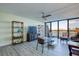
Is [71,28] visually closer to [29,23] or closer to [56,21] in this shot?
[56,21]

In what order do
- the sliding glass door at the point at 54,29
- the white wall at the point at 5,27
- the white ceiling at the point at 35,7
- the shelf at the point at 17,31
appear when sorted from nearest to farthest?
the white ceiling at the point at 35,7, the white wall at the point at 5,27, the shelf at the point at 17,31, the sliding glass door at the point at 54,29

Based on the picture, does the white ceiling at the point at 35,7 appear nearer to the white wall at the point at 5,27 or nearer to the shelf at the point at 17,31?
the white wall at the point at 5,27

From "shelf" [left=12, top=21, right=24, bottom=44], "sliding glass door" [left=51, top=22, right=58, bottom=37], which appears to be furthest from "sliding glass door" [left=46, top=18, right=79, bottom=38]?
"shelf" [left=12, top=21, right=24, bottom=44]

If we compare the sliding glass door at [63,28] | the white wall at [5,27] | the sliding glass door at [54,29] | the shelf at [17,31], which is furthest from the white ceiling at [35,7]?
the sliding glass door at [54,29]

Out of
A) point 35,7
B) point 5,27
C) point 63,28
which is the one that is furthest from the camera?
point 63,28

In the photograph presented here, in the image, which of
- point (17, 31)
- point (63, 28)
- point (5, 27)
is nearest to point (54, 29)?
point (63, 28)

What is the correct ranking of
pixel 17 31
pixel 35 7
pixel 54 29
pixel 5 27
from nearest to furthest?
1. pixel 35 7
2. pixel 5 27
3. pixel 17 31
4. pixel 54 29

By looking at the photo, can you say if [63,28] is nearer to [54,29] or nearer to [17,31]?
[54,29]

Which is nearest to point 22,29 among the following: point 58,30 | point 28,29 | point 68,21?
point 28,29

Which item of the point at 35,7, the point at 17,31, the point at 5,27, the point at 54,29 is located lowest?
the point at 17,31

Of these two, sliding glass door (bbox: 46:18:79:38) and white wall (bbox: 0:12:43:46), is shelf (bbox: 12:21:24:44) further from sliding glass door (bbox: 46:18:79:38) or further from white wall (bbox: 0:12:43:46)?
sliding glass door (bbox: 46:18:79:38)

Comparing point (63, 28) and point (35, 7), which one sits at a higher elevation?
point (35, 7)

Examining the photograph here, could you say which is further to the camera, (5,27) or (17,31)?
(17,31)

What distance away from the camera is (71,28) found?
21.0 feet
